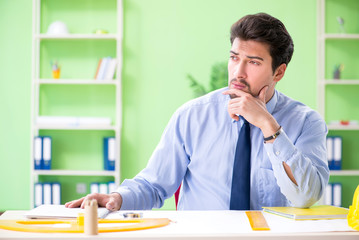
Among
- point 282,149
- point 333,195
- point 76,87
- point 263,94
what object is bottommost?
point 333,195

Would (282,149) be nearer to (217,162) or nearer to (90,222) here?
(217,162)

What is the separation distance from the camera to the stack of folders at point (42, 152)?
170 inches

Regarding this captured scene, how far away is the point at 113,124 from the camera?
15.1 feet

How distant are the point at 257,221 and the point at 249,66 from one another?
0.72m

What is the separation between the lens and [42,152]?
4.34 metres

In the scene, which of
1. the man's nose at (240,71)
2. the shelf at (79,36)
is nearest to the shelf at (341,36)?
the shelf at (79,36)

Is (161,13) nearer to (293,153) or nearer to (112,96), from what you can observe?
(112,96)

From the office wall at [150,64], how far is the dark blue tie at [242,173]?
111 inches

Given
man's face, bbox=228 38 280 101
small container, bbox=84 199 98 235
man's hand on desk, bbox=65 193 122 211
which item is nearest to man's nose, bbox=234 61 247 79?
man's face, bbox=228 38 280 101

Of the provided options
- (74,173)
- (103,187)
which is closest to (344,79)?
(103,187)

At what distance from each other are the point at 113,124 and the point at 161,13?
1.22 metres

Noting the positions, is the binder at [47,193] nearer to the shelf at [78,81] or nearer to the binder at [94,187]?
the binder at [94,187]

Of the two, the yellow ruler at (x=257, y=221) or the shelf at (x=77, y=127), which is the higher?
the shelf at (x=77, y=127)

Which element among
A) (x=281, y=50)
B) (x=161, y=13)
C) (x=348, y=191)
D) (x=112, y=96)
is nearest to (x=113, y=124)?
(x=112, y=96)
